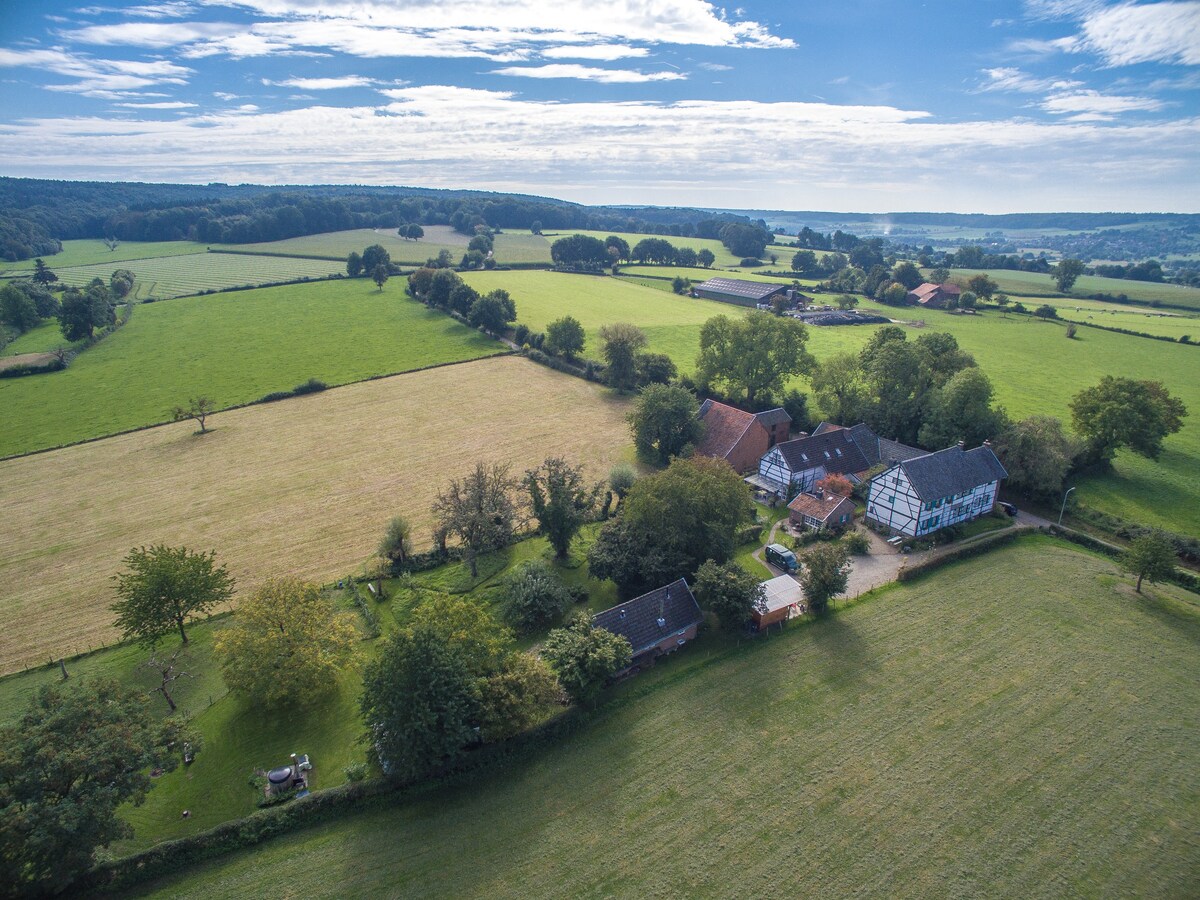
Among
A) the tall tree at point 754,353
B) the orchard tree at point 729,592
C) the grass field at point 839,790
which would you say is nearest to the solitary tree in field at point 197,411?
the grass field at point 839,790

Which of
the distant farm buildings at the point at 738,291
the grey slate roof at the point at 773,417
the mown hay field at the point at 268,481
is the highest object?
the distant farm buildings at the point at 738,291

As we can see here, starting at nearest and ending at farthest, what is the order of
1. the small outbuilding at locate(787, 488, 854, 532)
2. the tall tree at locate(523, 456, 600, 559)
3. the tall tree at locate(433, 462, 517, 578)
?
the tall tree at locate(433, 462, 517, 578)
the tall tree at locate(523, 456, 600, 559)
the small outbuilding at locate(787, 488, 854, 532)

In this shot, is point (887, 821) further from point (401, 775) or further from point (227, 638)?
point (227, 638)

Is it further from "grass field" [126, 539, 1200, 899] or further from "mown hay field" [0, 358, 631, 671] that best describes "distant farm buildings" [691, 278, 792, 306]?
"grass field" [126, 539, 1200, 899]

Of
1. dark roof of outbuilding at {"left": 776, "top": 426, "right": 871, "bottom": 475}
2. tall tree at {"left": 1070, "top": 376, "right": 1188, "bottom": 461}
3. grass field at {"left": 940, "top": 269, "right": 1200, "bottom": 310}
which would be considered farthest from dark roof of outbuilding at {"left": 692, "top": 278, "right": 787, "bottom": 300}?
dark roof of outbuilding at {"left": 776, "top": 426, "right": 871, "bottom": 475}

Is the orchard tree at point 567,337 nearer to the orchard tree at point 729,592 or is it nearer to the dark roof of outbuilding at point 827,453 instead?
the dark roof of outbuilding at point 827,453

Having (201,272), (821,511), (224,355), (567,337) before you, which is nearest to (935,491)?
(821,511)
